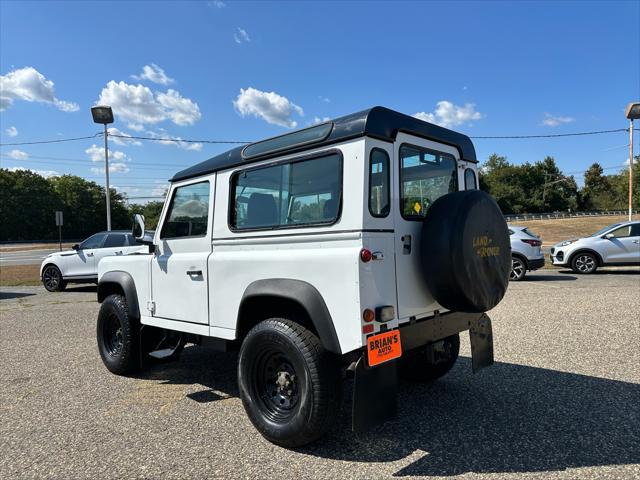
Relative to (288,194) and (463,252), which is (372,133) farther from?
(463,252)

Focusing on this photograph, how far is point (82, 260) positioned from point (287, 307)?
35.8 feet

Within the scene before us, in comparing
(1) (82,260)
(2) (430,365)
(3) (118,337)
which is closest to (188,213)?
(3) (118,337)

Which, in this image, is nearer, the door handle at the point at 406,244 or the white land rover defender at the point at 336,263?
the white land rover defender at the point at 336,263

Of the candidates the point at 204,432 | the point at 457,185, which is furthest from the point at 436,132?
the point at 204,432

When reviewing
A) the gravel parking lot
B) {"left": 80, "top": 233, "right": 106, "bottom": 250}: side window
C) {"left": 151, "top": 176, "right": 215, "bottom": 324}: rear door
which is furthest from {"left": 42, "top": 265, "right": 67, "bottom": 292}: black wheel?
{"left": 151, "top": 176, "right": 215, "bottom": 324}: rear door

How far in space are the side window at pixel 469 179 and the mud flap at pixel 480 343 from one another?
1158mm

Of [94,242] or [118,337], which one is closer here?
[118,337]

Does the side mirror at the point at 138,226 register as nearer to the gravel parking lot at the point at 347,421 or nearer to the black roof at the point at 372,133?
the black roof at the point at 372,133

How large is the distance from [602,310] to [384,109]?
6.58 meters

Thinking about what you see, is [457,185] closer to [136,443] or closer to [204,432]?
[204,432]

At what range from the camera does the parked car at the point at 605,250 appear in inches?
498

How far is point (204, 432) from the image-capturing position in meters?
3.33

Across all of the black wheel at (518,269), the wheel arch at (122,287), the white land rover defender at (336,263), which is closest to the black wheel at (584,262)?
the black wheel at (518,269)

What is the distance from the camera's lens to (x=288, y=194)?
334cm
